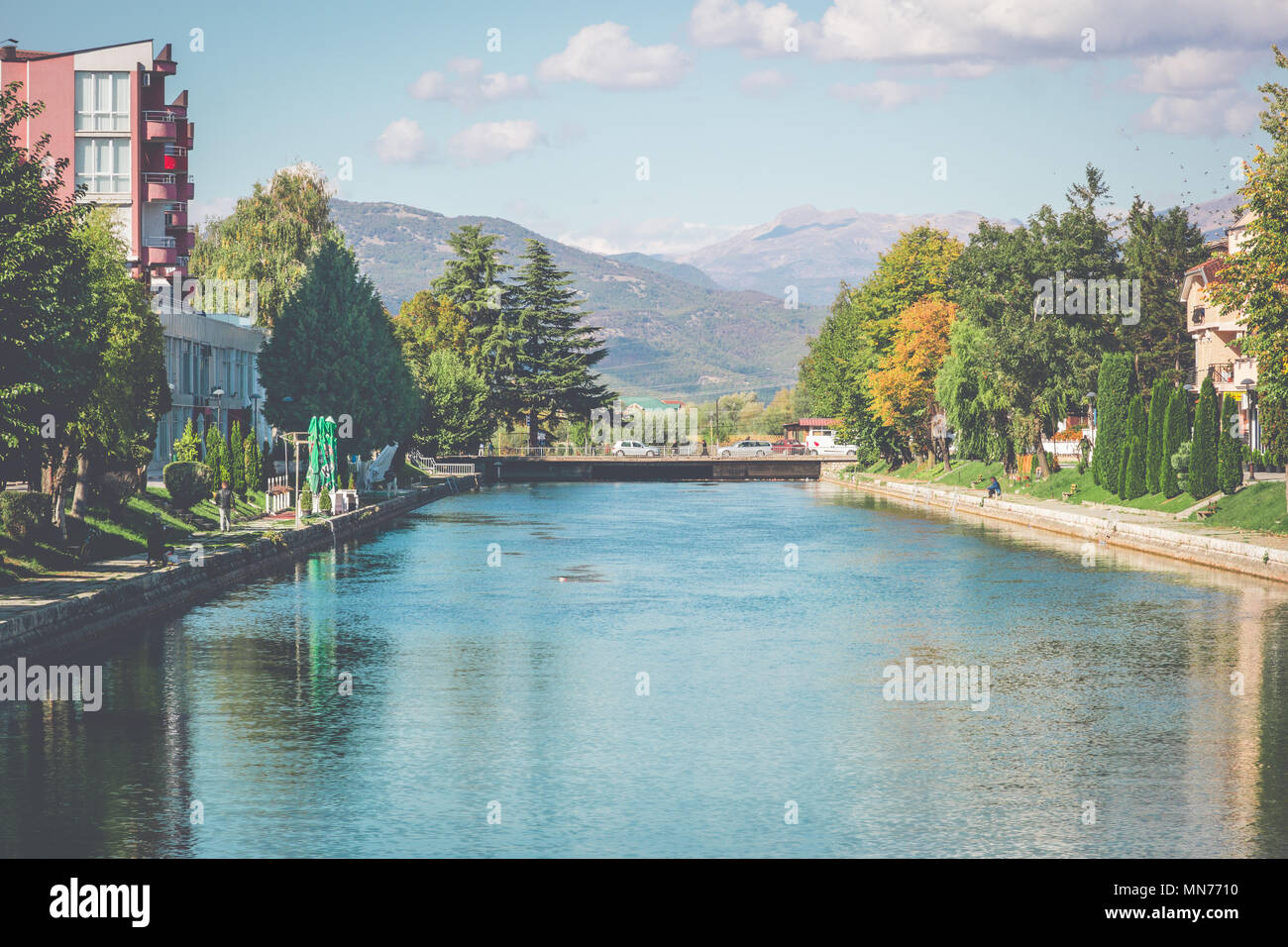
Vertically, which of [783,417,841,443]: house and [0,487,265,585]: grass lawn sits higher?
[783,417,841,443]: house

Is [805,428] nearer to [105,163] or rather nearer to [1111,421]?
[105,163]

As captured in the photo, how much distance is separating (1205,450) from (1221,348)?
119ft

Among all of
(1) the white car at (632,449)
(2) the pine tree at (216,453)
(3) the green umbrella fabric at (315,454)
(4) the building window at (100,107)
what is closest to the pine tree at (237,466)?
(2) the pine tree at (216,453)

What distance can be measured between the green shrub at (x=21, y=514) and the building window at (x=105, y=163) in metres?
59.3

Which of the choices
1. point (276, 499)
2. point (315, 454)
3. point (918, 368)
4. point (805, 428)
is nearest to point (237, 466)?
point (315, 454)

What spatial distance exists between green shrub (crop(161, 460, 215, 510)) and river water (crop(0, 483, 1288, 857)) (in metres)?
13.8

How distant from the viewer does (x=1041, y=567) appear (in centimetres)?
3288

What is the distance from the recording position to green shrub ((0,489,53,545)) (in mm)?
28172

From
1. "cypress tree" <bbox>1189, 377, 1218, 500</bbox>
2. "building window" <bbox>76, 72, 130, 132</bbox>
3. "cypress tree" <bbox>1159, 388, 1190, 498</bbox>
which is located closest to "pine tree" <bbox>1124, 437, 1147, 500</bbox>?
"cypress tree" <bbox>1159, 388, 1190, 498</bbox>

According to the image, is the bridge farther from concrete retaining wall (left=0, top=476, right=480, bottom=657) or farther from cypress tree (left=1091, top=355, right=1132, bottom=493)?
concrete retaining wall (left=0, top=476, right=480, bottom=657)

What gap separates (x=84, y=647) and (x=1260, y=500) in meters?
32.3
